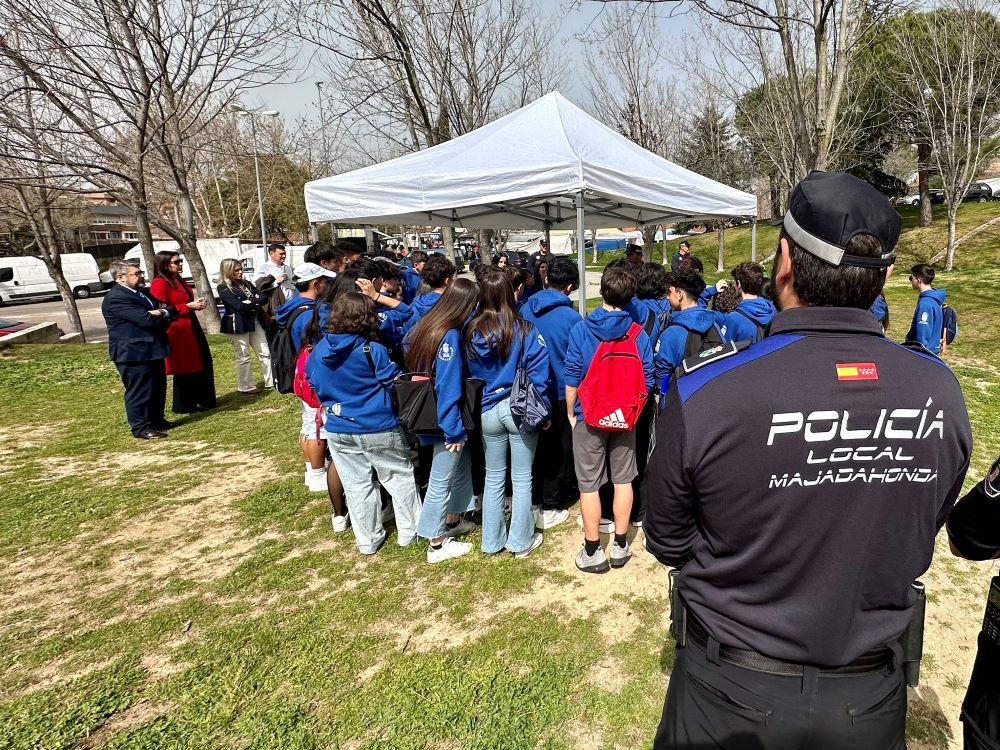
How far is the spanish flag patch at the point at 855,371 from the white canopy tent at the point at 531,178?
3.17 meters

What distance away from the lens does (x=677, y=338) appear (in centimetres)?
353

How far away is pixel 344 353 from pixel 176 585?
6.10 ft

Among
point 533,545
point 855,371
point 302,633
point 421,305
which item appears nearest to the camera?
point 855,371

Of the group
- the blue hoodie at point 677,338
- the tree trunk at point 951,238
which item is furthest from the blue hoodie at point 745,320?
the tree trunk at point 951,238

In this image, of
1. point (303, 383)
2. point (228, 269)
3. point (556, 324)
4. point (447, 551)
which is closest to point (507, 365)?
point (556, 324)

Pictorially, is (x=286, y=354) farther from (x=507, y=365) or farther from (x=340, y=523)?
(x=507, y=365)

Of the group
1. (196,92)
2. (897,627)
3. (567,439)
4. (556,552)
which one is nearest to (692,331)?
(567,439)

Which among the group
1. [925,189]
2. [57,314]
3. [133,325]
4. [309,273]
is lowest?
[57,314]

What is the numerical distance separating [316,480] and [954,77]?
67.9ft

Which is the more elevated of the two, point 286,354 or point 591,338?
point 591,338

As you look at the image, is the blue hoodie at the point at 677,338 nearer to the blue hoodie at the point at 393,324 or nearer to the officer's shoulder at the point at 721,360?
the blue hoodie at the point at 393,324

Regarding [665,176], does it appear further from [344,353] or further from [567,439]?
[344,353]

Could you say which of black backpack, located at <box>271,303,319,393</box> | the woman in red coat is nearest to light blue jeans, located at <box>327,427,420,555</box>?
black backpack, located at <box>271,303,319,393</box>

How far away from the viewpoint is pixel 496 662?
8.63ft
